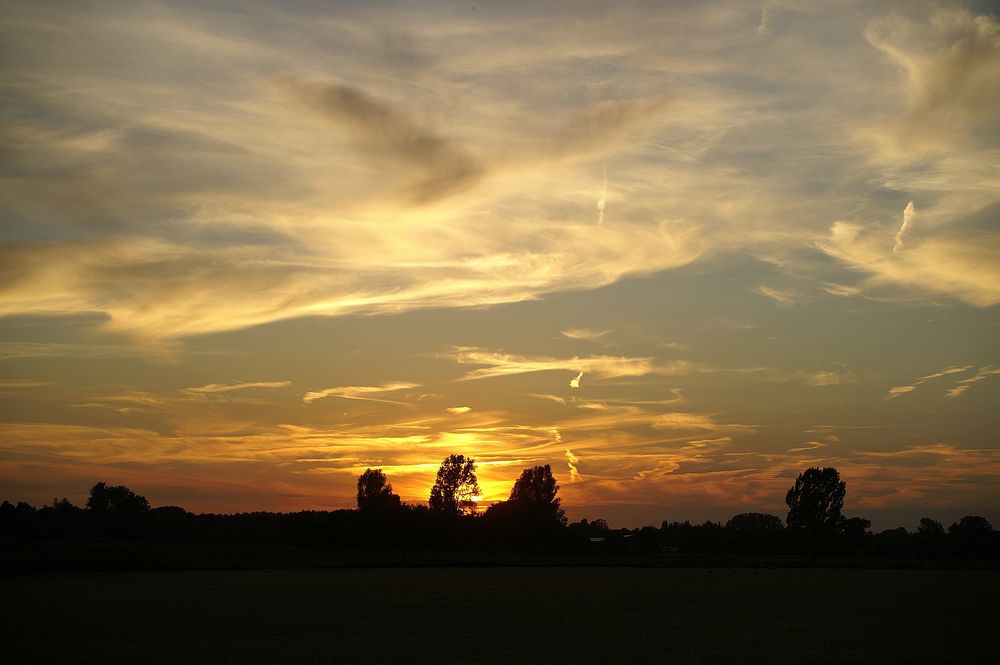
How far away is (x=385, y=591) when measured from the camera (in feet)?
147

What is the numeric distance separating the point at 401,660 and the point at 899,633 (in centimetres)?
1704

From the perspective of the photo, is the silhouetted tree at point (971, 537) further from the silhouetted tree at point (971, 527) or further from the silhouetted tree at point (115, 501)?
the silhouetted tree at point (115, 501)

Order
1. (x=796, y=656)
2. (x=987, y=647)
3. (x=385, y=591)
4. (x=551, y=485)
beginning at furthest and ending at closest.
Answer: (x=551, y=485)
(x=385, y=591)
(x=987, y=647)
(x=796, y=656)

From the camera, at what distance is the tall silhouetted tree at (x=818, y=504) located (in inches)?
5955

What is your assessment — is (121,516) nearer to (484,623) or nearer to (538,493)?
(538,493)

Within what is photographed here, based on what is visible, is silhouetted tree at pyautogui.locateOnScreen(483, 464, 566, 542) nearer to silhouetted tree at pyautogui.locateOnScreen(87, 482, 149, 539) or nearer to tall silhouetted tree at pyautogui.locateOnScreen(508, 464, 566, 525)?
tall silhouetted tree at pyautogui.locateOnScreen(508, 464, 566, 525)

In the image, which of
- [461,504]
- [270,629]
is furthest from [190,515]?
[270,629]

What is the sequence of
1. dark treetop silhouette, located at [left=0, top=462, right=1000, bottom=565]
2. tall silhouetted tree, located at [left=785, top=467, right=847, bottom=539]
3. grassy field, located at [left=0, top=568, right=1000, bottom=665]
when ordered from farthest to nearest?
tall silhouetted tree, located at [left=785, top=467, right=847, bottom=539] → dark treetop silhouette, located at [left=0, top=462, right=1000, bottom=565] → grassy field, located at [left=0, top=568, right=1000, bottom=665]

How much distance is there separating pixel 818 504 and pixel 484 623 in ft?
452

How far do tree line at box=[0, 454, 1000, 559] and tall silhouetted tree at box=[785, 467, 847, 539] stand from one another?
18 cm

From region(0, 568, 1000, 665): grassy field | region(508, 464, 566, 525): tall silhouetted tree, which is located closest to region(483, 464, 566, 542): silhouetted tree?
region(508, 464, 566, 525): tall silhouetted tree

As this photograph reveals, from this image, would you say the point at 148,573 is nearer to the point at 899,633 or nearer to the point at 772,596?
the point at 772,596

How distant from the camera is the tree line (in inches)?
4973

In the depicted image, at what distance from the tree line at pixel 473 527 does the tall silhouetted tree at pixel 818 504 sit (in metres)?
0.18
